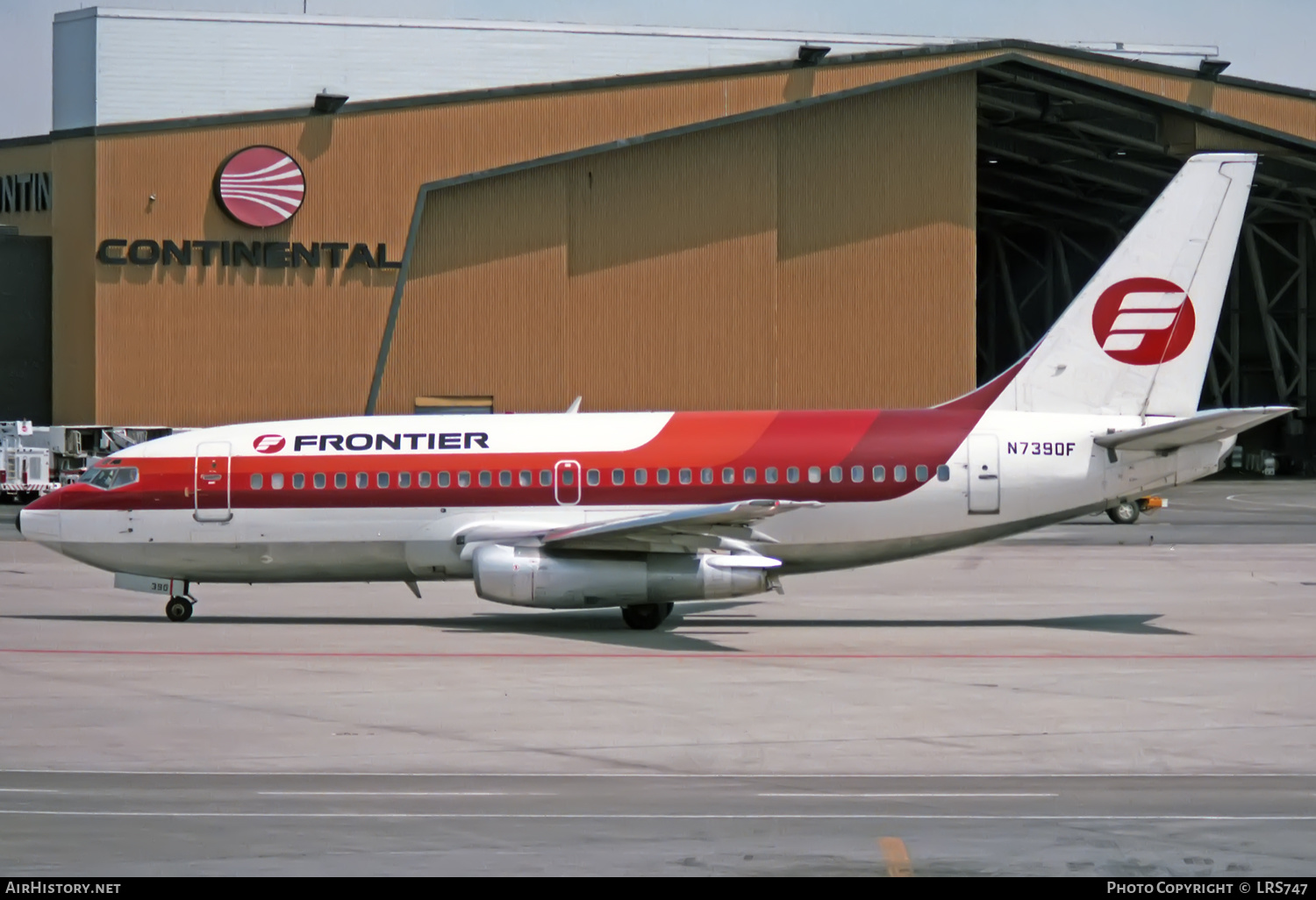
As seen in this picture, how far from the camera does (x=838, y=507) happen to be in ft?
85.0

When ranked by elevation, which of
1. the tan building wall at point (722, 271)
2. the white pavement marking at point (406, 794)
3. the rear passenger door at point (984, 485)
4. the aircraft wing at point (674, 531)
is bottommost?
the white pavement marking at point (406, 794)

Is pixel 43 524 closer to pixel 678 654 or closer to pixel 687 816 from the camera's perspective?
pixel 678 654

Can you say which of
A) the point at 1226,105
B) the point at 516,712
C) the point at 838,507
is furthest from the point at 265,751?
the point at 1226,105

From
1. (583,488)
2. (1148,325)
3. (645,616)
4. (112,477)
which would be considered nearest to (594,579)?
(645,616)

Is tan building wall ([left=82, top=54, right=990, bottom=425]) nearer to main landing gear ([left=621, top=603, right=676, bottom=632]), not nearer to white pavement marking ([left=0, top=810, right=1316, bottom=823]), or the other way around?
main landing gear ([left=621, top=603, right=676, bottom=632])

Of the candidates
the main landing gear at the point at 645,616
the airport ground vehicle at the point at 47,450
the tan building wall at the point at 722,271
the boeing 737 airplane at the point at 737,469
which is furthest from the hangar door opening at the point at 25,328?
the main landing gear at the point at 645,616

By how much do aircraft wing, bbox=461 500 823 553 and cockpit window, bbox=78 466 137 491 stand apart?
6.37 meters

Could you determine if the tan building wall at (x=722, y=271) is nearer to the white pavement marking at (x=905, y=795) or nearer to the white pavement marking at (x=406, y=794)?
the white pavement marking at (x=406, y=794)

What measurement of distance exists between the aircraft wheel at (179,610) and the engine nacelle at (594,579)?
5393 millimetres

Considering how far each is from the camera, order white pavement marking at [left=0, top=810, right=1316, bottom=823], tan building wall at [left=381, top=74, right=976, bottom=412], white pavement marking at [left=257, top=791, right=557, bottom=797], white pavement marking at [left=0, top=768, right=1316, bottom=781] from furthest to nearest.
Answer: tan building wall at [left=381, top=74, right=976, bottom=412]
white pavement marking at [left=0, top=768, right=1316, bottom=781]
white pavement marking at [left=257, top=791, right=557, bottom=797]
white pavement marking at [left=0, top=810, right=1316, bottom=823]

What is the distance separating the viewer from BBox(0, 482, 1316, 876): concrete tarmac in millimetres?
11148

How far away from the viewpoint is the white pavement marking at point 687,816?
12.1 meters

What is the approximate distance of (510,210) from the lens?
5994cm

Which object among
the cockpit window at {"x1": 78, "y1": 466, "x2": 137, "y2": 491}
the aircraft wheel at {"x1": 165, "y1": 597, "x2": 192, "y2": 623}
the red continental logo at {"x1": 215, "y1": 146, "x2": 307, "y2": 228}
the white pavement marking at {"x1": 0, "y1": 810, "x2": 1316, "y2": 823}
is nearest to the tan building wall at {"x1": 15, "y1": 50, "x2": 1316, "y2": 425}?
the red continental logo at {"x1": 215, "y1": 146, "x2": 307, "y2": 228}
